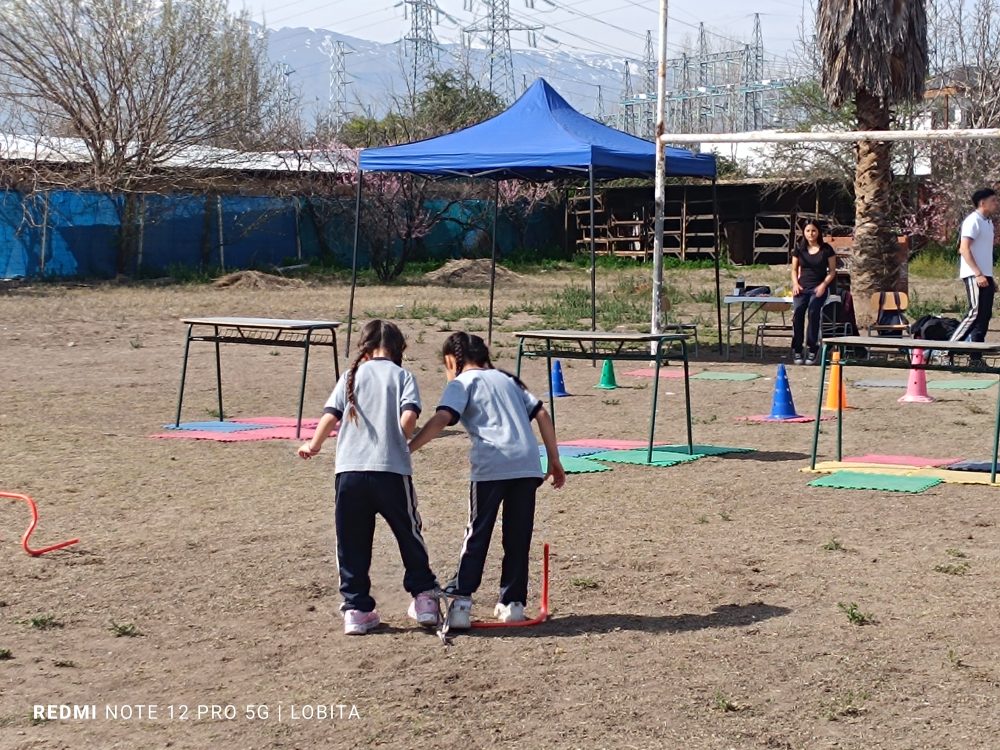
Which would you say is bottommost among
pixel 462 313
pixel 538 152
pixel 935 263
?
pixel 462 313

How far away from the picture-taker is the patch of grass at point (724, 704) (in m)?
4.90

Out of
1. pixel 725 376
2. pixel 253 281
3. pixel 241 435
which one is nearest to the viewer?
pixel 241 435

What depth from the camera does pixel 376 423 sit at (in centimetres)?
590

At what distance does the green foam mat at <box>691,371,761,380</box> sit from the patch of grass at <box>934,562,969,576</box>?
9.04 meters

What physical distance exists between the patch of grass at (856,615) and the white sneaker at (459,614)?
1.58 meters

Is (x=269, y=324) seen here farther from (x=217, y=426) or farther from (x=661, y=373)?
(x=661, y=373)

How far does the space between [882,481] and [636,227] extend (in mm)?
34027

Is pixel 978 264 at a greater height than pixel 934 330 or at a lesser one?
greater

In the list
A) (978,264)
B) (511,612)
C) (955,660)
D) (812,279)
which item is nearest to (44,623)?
(511,612)

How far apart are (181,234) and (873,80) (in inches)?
773

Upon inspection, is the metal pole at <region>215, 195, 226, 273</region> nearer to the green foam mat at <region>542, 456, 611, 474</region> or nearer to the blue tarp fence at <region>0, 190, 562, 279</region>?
the blue tarp fence at <region>0, 190, 562, 279</region>

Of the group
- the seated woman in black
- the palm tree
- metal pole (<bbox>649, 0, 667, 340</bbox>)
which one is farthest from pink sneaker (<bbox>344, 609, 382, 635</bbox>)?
the palm tree

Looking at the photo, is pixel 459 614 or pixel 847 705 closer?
pixel 847 705

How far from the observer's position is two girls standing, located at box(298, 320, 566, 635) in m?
5.89
